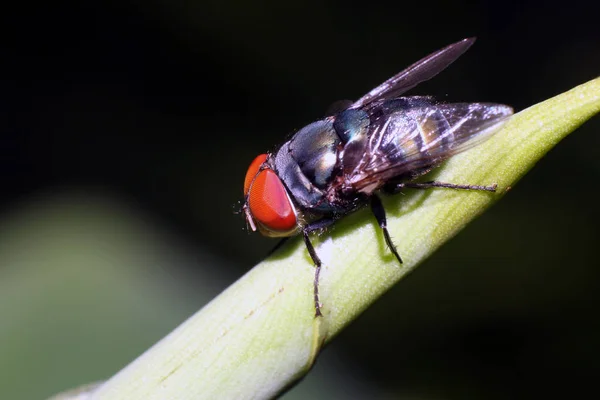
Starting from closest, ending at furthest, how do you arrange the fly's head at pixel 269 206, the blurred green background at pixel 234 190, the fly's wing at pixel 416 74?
the fly's head at pixel 269 206 < the fly's wing at pixel 416 74 < the blurred green background at pixel 234 190

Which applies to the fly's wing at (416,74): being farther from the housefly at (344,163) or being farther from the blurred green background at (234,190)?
the blurred green background at (234,190)

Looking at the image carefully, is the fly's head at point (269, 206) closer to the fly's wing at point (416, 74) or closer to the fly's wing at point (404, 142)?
the fly's wing at point (404, 142)

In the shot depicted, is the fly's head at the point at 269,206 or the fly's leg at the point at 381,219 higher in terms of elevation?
the fly's head at the point at 269,206

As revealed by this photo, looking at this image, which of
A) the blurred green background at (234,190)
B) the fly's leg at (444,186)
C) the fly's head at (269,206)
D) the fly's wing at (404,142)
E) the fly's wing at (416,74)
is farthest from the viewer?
the blurred green background at (234,190)

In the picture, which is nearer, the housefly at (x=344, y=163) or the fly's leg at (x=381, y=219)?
the fly's leg at (x=381, y=219)

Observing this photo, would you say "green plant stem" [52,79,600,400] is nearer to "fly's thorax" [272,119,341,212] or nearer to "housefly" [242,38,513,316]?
"housefly" [242,38,513,316]

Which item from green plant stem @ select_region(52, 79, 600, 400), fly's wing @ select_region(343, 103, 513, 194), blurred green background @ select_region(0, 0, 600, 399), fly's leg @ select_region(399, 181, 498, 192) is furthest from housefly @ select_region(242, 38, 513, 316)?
blurred green background @ select_region(0, 0, 600, 399)

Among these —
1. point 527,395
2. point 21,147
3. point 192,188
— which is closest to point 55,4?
point 21,147

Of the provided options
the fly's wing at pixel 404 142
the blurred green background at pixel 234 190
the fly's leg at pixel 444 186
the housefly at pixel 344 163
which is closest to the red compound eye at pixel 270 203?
the housefly at pixel 344 163

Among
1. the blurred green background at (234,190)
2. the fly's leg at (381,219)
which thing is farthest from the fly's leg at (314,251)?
the blurred green background at (234,190)
